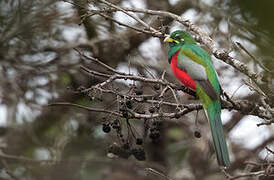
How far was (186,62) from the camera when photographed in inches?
181

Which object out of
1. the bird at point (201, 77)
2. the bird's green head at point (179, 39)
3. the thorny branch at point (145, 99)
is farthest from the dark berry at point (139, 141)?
the bird's green head at point (179, 39)

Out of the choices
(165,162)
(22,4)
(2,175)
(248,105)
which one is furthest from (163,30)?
(165,162)

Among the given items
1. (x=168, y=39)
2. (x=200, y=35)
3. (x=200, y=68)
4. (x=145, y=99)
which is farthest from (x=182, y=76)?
(x=145, y=99)

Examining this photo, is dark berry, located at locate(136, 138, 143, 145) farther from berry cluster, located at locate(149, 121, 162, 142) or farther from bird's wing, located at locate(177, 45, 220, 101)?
bird's wing, located at locate(177, 45, 220, 101)

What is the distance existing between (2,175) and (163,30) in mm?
4222

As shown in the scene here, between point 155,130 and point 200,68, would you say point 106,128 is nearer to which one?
point 155,130

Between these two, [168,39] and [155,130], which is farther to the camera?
[168,39]

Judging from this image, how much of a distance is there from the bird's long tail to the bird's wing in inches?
Result: 3.8

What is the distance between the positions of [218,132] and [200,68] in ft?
2.61

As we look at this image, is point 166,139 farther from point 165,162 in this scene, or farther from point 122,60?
point 122,60

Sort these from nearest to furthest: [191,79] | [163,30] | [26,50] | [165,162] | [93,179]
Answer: [163,30] < [191,79] < [26,50] < [165,162] < [93,179]

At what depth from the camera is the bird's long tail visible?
373cm

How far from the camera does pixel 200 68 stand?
178 inches

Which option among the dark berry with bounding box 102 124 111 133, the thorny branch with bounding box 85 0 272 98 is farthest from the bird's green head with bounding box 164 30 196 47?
the dark berry with bounding box 102 124 111 133
